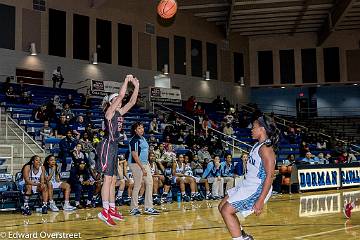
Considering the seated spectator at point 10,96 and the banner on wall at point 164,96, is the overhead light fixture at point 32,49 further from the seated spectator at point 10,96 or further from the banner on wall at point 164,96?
the banner on wall at point 164,96

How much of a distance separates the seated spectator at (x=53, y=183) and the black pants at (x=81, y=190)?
0.92 feet

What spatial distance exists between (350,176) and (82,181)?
10309 millimetres

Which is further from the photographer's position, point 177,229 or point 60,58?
point 60,58

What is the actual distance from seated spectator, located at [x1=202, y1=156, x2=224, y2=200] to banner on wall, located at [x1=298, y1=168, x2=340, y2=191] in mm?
3215

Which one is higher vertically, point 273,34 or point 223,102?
point 273,34

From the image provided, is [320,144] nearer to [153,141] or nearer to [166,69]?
[166,69]

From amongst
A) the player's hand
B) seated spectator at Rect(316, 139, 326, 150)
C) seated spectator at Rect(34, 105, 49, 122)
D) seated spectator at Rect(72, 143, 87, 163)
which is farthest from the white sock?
seated spectator at Rect(316, 139, 326, 150)

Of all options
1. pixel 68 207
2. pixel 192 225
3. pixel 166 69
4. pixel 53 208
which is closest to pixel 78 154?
pixel 68 207

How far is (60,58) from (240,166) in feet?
35.8

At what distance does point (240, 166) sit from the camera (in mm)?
14969

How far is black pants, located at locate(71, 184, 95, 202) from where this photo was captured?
1130cm

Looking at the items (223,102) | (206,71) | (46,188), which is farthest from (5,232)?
(206,71)

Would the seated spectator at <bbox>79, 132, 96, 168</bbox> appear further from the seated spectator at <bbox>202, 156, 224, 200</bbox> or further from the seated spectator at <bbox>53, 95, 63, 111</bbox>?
the seated spectator at <bbox>53, 95, 63, 111</bbox>

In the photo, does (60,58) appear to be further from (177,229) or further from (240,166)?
(177,229)
